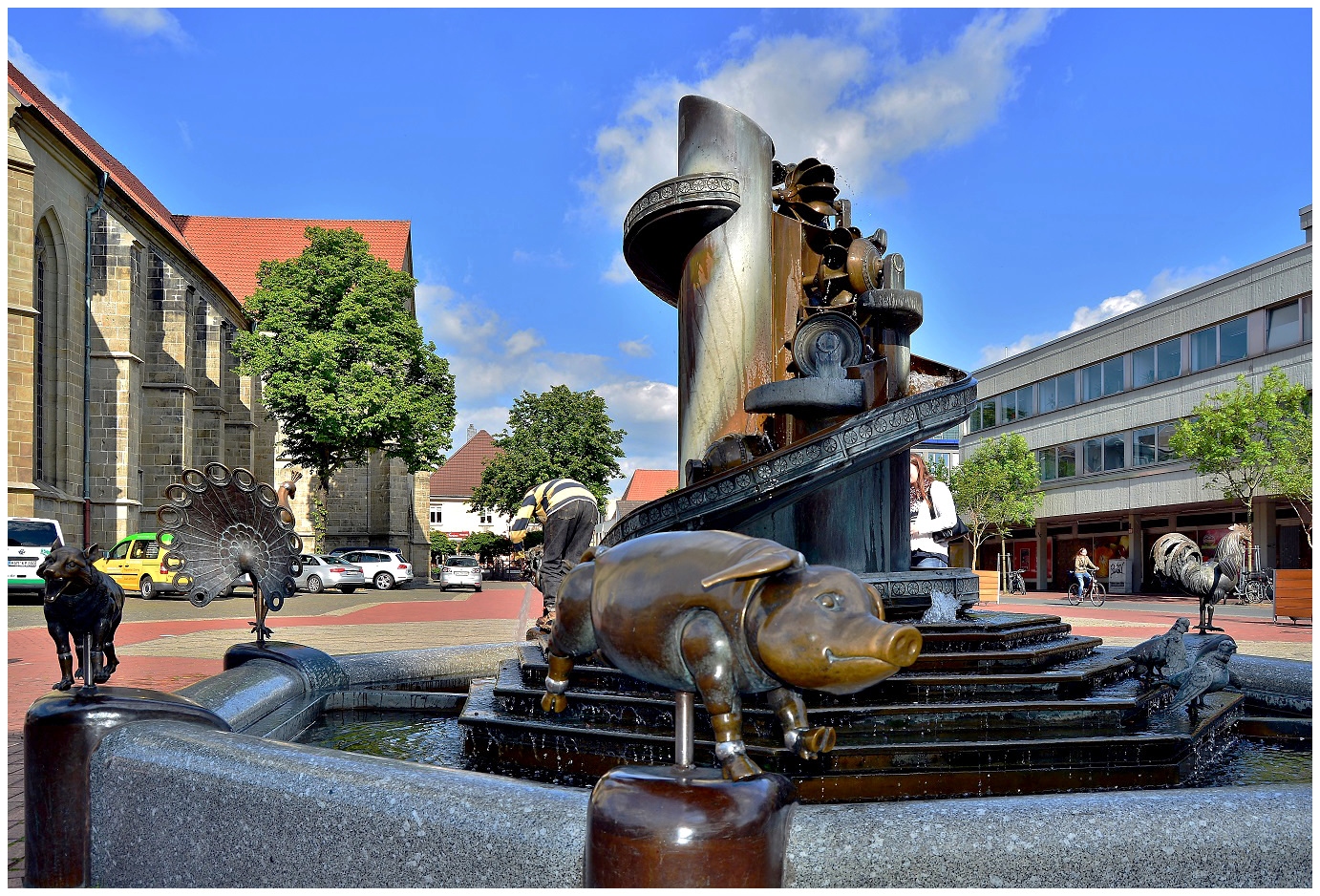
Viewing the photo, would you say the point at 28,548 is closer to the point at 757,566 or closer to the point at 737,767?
the point at 737,767

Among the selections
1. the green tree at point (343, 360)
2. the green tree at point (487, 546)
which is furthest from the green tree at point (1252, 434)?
the green tree at point (487, 546)

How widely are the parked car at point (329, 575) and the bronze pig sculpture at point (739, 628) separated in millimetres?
31863

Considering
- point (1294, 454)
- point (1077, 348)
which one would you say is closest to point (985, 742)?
point (1294, 454)

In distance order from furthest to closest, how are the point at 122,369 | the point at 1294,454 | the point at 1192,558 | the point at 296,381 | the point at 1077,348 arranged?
the point at 1077,348 → the point at 296,381 → the point at 122,369 → the point at 1294,454 → the point at 1192,558

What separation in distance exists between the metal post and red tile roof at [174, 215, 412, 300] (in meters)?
56.6

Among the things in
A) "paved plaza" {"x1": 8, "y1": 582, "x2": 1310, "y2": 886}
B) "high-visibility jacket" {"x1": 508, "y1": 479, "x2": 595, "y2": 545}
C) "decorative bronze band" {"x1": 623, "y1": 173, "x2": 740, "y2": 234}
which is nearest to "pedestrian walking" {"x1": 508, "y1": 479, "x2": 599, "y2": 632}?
"high-visibility jacket" {"x1": 508, "y1": 479, "x2": 595, "y2": 545}

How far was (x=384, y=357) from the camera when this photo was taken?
121ft

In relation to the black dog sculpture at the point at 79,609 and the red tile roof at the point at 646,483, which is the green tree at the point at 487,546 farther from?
the black dog sculpture at the point at 79,609

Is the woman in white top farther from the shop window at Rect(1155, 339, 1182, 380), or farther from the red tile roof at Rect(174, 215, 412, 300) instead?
the red tile roof at Rect(174, 215, 412, 300)

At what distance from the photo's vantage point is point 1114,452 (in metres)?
41.3

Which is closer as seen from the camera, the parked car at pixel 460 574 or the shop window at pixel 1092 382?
the parked car at pixel 460 574

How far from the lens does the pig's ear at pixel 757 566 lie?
1.85 metres

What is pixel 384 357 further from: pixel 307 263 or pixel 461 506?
pixel 461 506

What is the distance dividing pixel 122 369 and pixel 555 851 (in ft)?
111
